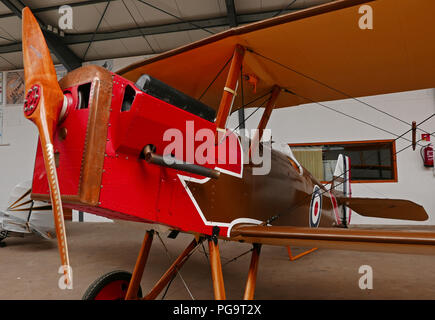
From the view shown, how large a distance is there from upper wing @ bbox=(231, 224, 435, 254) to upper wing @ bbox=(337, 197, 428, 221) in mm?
2013

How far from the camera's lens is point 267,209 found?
2.73 m

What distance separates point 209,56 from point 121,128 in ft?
4.34

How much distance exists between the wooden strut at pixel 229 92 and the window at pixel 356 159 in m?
6.55

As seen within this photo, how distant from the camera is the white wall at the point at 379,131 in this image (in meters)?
7.80

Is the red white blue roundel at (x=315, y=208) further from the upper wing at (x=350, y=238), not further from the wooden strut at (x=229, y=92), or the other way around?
the wooden strut at (x=229, y=92)

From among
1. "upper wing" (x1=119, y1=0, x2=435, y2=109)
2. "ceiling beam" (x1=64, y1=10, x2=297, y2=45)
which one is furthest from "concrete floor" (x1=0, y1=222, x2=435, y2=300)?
"ceiling beam" (x1=64, y1=10, x2=297, y2=45)

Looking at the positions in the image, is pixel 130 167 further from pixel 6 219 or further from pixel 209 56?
pixel 6 219

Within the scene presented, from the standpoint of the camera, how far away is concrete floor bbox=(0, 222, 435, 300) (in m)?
2.93

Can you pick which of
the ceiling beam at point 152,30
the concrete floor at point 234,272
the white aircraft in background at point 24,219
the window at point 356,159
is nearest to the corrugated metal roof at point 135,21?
the ceiling beam at point 152,30

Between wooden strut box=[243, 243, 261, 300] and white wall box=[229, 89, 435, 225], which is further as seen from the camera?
white wall box=[229, 89, 435, 225]

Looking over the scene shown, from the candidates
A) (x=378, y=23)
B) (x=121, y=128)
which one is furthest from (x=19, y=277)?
(x=378, y=23)

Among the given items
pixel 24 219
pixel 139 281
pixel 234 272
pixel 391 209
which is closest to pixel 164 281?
pixel 139 281

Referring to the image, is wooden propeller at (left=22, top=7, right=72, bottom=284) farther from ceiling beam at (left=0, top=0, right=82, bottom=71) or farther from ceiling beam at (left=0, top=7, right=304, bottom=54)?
ceiling beam at (left=0, top=0, right=82, bottom=71)

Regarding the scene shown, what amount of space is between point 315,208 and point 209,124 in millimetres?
2517
